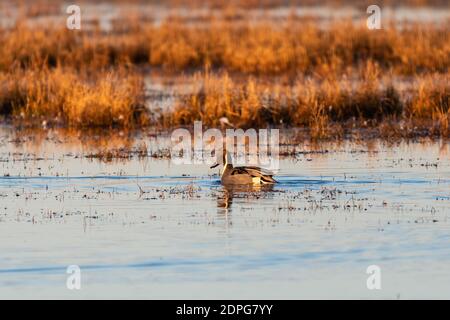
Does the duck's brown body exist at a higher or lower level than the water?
higher

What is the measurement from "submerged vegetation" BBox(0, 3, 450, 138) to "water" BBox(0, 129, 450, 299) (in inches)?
118

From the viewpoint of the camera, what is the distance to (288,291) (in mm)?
9367

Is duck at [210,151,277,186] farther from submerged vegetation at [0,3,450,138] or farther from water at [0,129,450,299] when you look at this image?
submerged vegetation at [0,3,450,138]

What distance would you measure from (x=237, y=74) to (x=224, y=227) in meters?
14.7

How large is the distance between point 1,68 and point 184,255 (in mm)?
15906

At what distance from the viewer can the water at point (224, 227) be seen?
31.6 ft

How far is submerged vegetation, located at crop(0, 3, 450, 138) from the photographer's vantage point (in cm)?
2005

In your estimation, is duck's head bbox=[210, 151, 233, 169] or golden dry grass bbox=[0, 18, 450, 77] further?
golden dry grass bbox=[0, 18, 450, 77]

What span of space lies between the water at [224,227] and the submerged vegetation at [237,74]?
3.00 meters

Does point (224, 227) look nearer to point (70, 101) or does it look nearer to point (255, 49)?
point (70, 101)

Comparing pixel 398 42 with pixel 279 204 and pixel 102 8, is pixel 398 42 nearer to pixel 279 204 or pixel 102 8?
pixel 279 204

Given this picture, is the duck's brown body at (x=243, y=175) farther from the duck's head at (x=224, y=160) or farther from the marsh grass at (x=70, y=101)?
the marsh grass at (x=70, y=101)

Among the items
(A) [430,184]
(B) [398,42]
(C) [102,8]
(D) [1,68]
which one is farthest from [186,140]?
(C) [102,8]

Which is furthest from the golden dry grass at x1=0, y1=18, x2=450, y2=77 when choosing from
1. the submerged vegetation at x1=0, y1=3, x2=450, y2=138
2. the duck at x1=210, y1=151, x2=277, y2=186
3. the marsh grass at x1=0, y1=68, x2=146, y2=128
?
the duck at x1=210, y1=151, x2=277, y2=186
